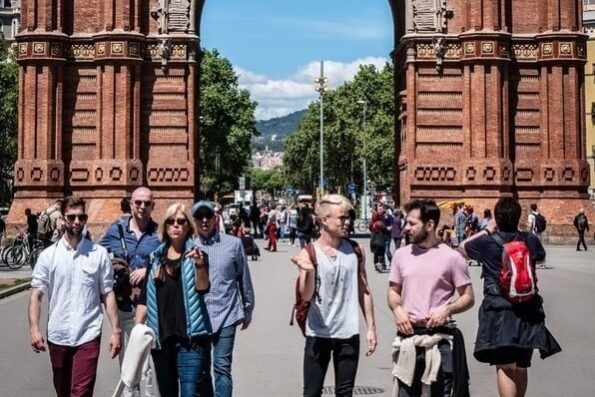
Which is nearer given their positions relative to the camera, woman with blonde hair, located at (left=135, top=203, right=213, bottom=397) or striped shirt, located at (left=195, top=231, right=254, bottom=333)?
woman with blonde hair, located at (left=135, top=203, right=213, bottom=397)

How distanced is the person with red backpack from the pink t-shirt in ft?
2.31

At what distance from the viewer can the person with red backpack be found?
810 centimetres

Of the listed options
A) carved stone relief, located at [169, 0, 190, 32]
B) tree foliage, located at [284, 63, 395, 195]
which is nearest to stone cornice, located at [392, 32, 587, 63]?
carved stone relief, located at [169, 0, 190, 32]

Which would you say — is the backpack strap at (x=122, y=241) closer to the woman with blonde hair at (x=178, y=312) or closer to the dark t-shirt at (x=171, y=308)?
the woman with blonde hair at (x=178, y=312)

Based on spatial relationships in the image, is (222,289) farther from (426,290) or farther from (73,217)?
(426,290)

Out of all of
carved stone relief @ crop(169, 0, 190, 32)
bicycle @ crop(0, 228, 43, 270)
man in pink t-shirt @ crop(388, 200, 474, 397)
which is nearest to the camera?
man in pink t-shirt @ crop(388, 200, 474, 397)

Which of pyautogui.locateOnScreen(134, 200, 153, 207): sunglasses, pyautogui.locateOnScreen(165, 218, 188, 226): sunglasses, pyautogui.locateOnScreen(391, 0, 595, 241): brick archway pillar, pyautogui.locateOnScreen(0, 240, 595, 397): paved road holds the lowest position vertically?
pyautogui.locateOnScreen(0, 240, 595, 397): paved road

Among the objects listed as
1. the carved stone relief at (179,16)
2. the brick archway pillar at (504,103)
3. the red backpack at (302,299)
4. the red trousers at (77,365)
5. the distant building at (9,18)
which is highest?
the distant building at (9,18)

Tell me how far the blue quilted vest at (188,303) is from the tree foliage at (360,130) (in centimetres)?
7653

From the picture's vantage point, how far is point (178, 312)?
25.3ft

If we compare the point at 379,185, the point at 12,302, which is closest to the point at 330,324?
the point at 12,302

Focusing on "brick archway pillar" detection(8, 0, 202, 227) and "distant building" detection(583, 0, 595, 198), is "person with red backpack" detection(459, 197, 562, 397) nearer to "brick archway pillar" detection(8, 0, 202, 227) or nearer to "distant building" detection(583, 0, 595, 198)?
"brick archway pillar" detection(8, 0, 202, 227)

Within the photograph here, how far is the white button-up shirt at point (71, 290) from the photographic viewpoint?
7.83m

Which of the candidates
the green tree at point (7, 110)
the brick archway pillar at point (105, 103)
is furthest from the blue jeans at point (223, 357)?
the green tree at point (7, 110)
